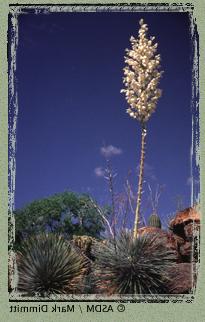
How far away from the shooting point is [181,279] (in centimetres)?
989

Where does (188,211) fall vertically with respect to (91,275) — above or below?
above

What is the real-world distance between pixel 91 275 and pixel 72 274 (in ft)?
1.05

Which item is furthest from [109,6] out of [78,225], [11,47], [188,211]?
[78,225]

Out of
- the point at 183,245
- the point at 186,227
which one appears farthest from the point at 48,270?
the point at 186,227

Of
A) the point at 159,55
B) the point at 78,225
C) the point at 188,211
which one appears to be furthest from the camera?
the point at 78,225

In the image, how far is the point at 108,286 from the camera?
30.3ft

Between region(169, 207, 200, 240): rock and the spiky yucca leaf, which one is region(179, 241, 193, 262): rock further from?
the spiky yucca leaf

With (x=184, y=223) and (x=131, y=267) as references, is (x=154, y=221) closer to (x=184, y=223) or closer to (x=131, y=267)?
Result: (x=184, y=223)

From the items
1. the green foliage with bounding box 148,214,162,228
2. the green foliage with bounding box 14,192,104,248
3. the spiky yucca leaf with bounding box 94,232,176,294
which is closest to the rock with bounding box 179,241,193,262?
the green foliage with bounding box 148,214,162,228

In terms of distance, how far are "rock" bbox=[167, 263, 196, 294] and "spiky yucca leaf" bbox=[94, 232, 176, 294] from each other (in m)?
0.19

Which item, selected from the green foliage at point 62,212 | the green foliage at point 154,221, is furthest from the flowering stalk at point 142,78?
the green foliage at point 62,212

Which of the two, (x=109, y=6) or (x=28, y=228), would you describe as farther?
(x=28, y=228)

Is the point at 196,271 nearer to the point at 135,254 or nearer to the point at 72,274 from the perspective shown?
the point at 135,254

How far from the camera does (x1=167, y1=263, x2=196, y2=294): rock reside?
9.63 meters
